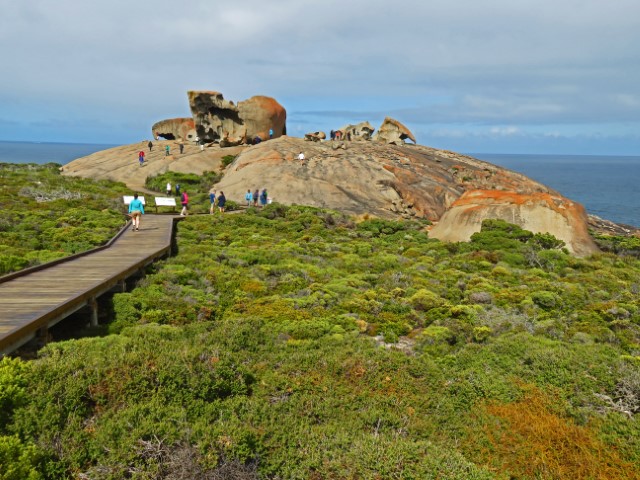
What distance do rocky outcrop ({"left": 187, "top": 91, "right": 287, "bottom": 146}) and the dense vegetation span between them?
150 feet

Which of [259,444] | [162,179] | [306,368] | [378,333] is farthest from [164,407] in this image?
[162,179]

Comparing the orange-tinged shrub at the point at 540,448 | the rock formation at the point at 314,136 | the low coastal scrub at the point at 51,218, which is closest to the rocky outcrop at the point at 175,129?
the rock formation at the point at 314,136

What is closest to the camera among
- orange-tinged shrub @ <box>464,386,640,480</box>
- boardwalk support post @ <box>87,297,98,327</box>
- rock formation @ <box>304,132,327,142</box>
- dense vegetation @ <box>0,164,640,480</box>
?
dense vegetation @ <box>0,164,640,480</box>

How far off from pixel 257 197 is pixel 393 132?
104ft

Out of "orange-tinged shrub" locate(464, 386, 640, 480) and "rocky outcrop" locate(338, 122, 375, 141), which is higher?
"rocky outcrop" locate(338, 122, 375, 141)

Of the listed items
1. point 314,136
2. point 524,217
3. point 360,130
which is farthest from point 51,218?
point 360,130

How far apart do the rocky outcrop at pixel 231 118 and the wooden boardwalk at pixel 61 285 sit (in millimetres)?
42747

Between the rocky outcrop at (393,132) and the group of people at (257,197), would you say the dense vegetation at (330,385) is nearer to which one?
the group of people at (257,197)

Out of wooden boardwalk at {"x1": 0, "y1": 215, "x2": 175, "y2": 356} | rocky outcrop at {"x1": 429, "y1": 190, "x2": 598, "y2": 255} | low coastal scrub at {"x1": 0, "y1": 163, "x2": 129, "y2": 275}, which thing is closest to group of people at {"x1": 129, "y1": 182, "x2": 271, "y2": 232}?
low coastal scrub at {"x1": 0, "y1": 163, "x2": 129, "y2": 275}

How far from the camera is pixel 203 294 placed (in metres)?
15.8

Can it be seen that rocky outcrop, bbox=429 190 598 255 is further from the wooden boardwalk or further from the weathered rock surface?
the wooden boardwalk

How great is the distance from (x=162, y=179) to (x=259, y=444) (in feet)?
145

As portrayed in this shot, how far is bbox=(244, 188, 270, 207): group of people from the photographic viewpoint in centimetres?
3859

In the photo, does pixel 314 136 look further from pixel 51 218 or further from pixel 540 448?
pixel 540 448
